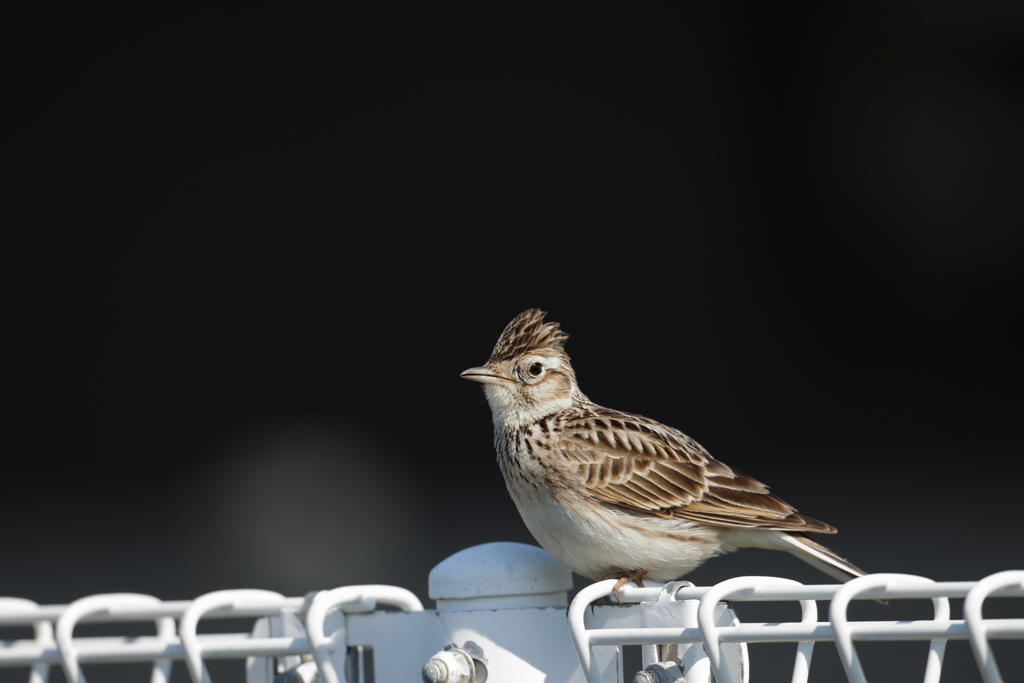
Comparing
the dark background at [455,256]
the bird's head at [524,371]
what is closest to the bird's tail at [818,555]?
the bird's head at [524,371]

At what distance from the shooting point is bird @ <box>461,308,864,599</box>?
3113 millimetres

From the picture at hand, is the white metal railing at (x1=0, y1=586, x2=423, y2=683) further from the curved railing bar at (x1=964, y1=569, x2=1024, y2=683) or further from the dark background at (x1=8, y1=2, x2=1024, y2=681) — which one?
the dark background at (x1=8, y1=2, x2=1024, y2=681)

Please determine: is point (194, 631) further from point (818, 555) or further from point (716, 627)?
point (818, 555)

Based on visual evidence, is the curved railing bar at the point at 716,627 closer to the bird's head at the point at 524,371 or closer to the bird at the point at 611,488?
the bird at the point at 611,488

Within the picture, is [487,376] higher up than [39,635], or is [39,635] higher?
[487,376]

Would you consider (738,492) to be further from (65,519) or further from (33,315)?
(33,315)

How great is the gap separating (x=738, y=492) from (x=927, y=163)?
244 inches

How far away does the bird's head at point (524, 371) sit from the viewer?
142 inches

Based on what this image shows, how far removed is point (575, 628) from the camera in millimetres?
1630

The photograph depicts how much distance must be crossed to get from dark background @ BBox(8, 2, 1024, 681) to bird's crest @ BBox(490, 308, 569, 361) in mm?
5116

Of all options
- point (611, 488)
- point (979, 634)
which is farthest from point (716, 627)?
point (611, 488)

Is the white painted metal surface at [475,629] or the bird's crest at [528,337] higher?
the bird's crest at [528,337]

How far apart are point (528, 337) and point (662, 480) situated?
638 millimetres

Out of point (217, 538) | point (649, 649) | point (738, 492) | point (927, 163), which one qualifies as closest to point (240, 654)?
point (649, 649)
